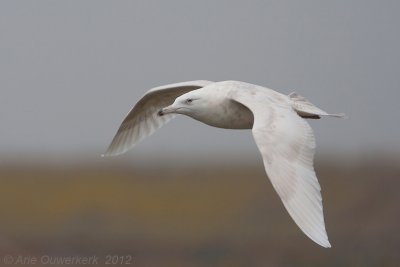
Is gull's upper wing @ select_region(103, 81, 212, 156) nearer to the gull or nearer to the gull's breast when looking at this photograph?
the gull

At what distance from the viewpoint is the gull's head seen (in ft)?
25.0

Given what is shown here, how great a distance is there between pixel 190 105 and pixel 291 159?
1.22 m

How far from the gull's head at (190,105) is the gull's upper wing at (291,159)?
1.57ft

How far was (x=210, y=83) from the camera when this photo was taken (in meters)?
8.24

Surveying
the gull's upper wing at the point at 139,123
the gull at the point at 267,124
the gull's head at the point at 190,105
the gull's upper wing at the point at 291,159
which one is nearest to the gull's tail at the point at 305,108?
the gull at the point at 267,124

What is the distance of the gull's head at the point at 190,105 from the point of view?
762 cm

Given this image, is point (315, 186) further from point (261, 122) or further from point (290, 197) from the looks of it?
point (261, 122)

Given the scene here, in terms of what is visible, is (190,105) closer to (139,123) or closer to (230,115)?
(230,115)

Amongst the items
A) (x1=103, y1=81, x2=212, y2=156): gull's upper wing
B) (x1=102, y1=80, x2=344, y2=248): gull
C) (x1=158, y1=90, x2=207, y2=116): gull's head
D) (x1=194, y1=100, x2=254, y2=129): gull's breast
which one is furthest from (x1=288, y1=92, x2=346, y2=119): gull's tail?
(x1=103, y1=81, x2=212, y2=156): gull's upper wing

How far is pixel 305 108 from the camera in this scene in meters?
7.66

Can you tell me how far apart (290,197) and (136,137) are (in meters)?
2.62

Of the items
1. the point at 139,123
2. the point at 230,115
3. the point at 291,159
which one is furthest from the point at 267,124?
the point at 139,123

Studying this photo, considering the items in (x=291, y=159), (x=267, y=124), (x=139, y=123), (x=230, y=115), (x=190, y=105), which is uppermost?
(x=139, y=123)

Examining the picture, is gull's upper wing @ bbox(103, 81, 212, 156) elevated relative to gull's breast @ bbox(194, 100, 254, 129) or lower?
elevated
